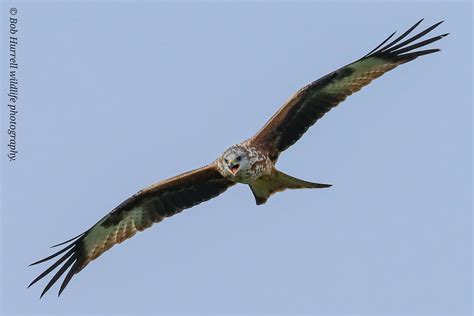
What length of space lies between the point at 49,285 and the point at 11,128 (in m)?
2.08

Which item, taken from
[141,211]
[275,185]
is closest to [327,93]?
[275,185]

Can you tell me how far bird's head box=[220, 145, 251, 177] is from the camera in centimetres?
2117

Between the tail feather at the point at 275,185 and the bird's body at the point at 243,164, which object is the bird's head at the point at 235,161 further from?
the tail feather at the point at 275,185

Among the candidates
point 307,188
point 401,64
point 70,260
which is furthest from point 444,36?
point 70,260

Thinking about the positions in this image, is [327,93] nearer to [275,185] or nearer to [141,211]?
[275,185]

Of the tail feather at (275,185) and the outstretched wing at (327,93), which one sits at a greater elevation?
the outstretched wing at (327,93)

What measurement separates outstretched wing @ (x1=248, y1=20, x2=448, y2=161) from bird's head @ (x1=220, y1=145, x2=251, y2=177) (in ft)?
1.71

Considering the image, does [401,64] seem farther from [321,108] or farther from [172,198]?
[172,198]

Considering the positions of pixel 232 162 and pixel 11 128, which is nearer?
pixel 232 162

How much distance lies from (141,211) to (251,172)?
1.70 meters

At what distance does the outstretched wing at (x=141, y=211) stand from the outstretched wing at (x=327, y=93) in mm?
792

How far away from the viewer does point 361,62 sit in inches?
858

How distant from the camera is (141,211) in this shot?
2223cm

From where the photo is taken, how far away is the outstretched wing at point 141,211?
866 inches
